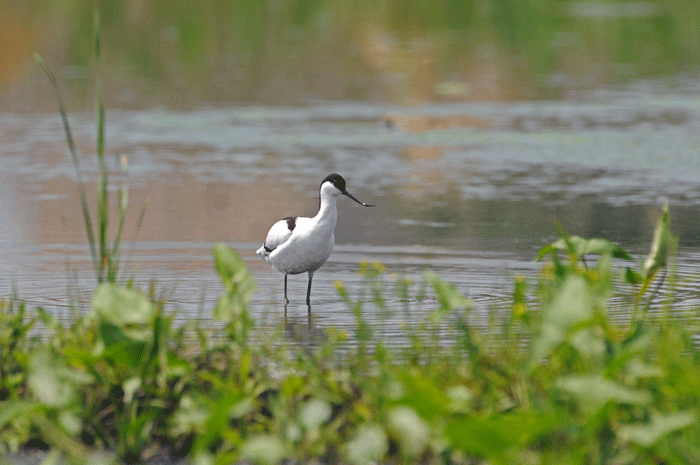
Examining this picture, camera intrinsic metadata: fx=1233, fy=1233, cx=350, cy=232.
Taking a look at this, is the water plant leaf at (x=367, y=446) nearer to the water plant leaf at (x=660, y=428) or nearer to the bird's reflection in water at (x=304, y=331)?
the water plant leaf at (x=660, y=428)

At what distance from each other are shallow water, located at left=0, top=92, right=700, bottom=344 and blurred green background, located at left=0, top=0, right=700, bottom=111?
82.3 inches

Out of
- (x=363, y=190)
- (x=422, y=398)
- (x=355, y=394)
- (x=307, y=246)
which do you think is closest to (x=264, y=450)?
(x=422, y=398)

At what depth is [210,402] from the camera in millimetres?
4867

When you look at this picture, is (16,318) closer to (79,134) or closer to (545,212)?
(545,212)

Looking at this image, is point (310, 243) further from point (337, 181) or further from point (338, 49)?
point (338, 49)

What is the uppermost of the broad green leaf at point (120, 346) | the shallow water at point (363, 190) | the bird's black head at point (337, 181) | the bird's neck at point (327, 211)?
the bird's black head at point (337, 181)

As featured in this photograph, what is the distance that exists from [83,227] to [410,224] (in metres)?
2.97

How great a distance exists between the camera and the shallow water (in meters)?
8.65

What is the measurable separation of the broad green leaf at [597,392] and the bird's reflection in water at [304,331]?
2341 mm

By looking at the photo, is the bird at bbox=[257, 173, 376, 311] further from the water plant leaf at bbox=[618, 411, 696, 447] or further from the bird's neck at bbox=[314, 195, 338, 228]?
→ the water plant leaf at bbox=[618, 411, 696, 447]

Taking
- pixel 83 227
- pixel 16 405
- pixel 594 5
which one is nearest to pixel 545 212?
pixel 83 227

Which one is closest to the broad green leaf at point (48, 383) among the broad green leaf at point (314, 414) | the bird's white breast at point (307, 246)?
the broad green leaf at point (314, 414)

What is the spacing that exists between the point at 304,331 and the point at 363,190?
6.15m

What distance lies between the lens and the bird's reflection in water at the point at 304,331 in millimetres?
6789
